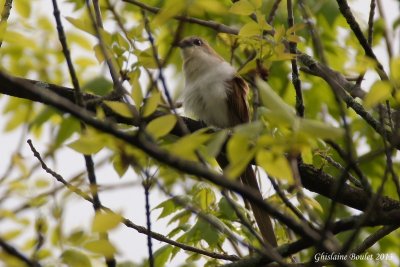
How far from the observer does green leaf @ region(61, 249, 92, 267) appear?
2.30 metres

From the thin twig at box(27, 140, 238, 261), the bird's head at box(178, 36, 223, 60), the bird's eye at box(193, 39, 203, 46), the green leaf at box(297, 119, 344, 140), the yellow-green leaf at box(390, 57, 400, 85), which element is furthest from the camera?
the bird's eye at box(193, 39, 203, 46)

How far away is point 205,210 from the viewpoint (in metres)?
3.83

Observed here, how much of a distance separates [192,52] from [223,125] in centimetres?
86

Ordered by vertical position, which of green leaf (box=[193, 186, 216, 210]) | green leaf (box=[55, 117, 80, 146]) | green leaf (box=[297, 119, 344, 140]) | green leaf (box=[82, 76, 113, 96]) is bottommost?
green leaf (box=[297, 119, 344, 140])

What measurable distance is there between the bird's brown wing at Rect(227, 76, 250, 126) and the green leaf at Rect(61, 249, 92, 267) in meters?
3.45

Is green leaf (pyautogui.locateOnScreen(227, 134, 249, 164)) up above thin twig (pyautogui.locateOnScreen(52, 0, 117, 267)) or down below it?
below

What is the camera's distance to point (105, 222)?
217 centimetres

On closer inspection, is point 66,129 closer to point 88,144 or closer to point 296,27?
point 296,27

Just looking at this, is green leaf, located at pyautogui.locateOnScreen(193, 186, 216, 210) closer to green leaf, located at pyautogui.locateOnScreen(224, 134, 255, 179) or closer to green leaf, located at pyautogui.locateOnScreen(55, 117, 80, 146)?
green leaf, located at pyautogui.locateOnScreen(55, 117, 80, 146)

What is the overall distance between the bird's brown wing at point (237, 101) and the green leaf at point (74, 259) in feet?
11.3

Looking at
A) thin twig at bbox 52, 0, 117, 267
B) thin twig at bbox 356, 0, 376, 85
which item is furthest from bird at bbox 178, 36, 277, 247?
thin twig at bbox 52, 0, 117, 267

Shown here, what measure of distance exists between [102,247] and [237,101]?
11.6 ft

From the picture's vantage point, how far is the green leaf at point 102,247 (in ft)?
7.22

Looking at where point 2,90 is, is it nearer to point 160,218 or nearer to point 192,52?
point 160,218
